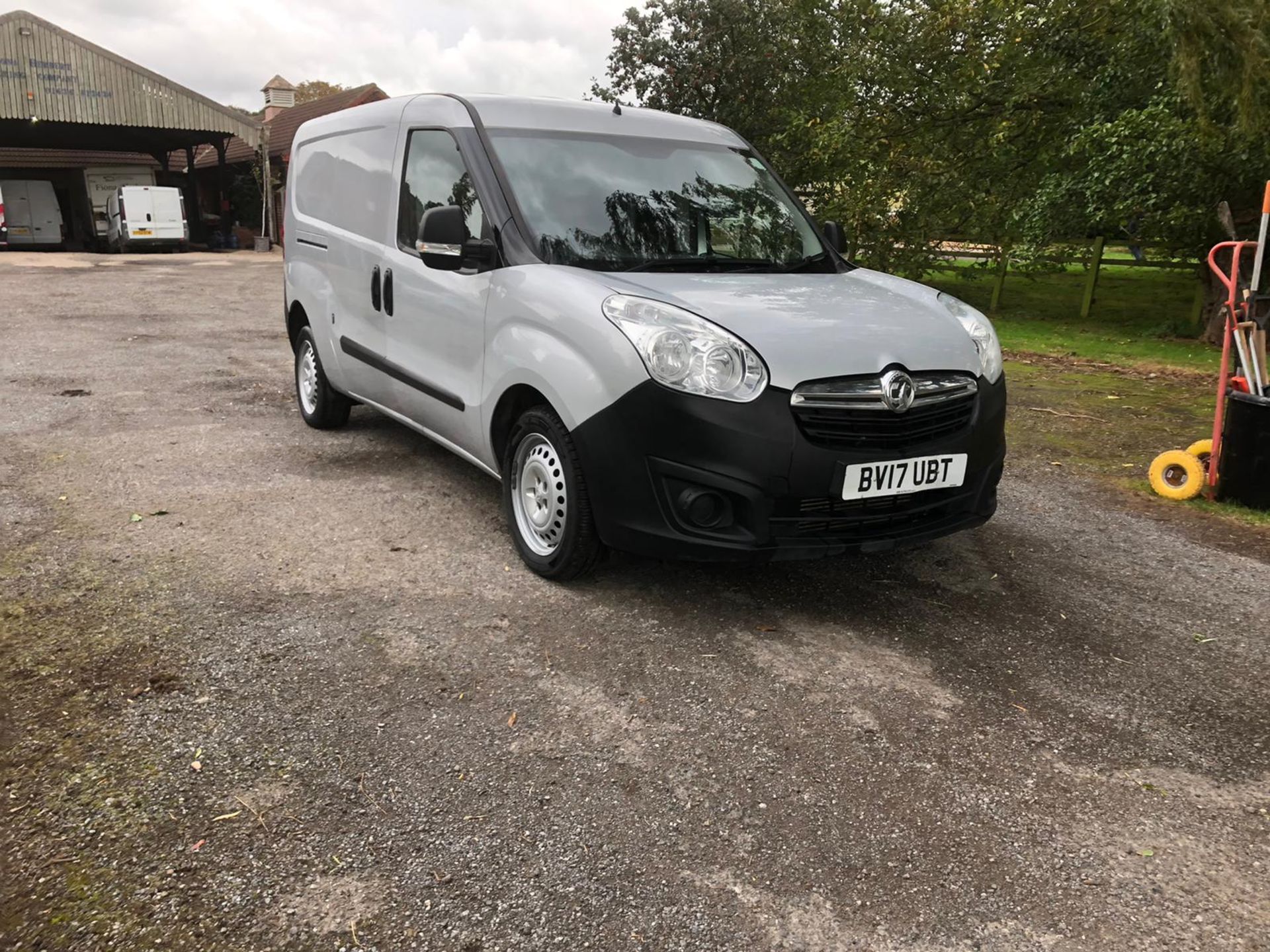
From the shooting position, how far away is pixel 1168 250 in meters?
13.5

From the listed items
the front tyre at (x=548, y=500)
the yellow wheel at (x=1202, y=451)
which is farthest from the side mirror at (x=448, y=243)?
the yellow wheel at (x=1202, y=451)

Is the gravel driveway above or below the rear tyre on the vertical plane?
below

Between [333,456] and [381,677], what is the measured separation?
291 cm

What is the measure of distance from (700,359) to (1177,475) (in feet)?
12.0

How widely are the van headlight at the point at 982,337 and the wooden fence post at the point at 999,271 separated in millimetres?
10413

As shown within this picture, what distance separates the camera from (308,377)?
645cm

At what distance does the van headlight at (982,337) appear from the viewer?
3.97m

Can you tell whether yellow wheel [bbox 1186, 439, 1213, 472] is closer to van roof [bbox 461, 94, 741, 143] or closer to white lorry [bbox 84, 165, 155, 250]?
van roof [bbox 461, 94, 741, 143]

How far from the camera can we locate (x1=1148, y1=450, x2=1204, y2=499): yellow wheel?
549 centimetres

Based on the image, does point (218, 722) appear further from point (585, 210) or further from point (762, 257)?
point (762, 257)

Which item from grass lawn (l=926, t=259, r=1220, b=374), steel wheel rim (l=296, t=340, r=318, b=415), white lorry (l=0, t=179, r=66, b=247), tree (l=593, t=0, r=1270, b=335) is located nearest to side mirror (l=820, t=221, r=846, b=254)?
steel wheel rim (l=296, t=340, r=318, b=415)

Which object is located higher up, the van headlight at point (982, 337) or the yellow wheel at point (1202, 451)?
the van headlight at point (982, 337)

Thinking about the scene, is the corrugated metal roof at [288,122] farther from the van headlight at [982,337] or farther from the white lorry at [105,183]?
the van headlight at [982,337]

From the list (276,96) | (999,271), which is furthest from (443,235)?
(276,96)
